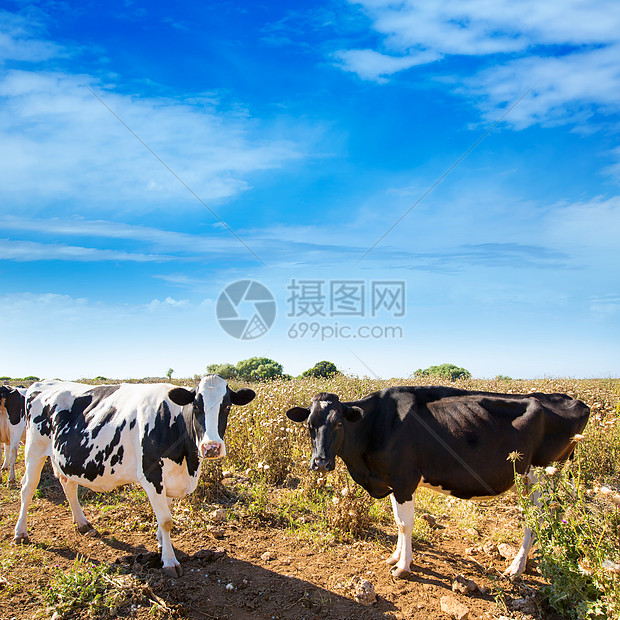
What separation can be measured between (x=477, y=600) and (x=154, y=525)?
181 inches

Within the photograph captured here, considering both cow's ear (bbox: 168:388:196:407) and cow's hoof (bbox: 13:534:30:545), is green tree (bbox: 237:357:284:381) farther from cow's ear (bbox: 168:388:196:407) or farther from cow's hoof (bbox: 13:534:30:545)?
cow's ear (bbox: 168:388:196:407)

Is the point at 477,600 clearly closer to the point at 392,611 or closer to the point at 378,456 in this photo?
the point at 392,611

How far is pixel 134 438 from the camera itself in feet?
20.4

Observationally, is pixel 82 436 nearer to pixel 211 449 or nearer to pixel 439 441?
pixel 211 449

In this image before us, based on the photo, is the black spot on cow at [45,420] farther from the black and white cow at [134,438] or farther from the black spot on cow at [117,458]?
the black spot on cow at [117,458]

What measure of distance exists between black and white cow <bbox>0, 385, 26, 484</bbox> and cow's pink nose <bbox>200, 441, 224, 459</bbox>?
7.32m

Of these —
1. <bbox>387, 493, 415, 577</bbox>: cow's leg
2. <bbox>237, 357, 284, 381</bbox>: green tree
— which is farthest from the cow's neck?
<bbox>237, 357, 284, 381</bbox>: green tree

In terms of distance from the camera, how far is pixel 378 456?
6070mm

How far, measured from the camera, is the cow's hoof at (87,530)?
7.07 metres

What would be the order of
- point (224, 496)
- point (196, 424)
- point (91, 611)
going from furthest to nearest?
point (224, 496)
point (196, 424)
point (91, 611)

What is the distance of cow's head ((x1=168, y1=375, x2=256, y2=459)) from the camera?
5398 mm

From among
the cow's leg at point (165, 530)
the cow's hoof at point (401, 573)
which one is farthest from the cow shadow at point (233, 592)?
the cow's hoof at point (401, 573)

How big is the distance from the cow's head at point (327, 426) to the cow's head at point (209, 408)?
88cm

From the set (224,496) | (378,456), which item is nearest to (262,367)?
(224,496)
